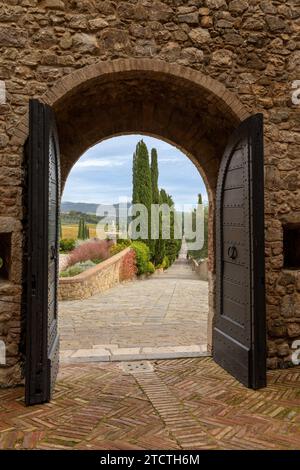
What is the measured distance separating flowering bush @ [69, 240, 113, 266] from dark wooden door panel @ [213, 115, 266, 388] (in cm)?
1014

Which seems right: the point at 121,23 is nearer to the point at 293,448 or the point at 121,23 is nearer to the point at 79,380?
the point at 79,380

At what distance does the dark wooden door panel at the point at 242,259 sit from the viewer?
3.38 m

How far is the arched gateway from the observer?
10.1ft

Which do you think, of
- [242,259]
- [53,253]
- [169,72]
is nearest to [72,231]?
[53,253]

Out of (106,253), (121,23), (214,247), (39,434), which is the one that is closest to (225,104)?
(121,23)

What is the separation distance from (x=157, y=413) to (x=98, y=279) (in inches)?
313

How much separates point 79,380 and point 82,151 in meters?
2.70

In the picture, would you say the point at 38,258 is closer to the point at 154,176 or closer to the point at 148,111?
the point at 148,111

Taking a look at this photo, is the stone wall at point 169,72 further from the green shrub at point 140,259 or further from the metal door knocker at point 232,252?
the green shrub at point 140,259

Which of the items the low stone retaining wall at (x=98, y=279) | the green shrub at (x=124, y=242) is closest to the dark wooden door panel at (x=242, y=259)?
the low stone retaining wall at (x=98, y=279)

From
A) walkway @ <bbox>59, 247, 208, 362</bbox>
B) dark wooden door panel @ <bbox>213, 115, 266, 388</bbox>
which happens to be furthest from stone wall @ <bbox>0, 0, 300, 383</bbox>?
walkway @ <bbox>59, 247, 208, 362</bbox>

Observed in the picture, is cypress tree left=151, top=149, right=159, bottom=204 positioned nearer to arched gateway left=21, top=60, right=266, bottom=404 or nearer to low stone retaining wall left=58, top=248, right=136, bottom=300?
low stone retaining wall left=58, top=248, right=136, bottom=300

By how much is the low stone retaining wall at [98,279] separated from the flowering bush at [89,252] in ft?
3.31
